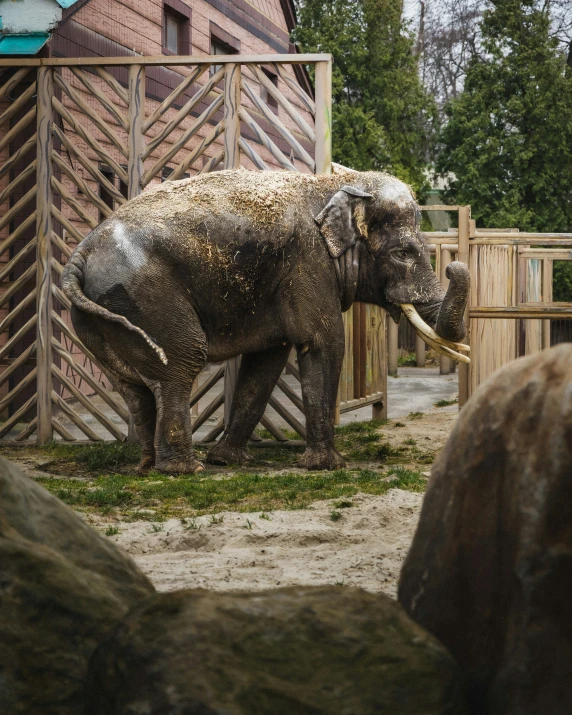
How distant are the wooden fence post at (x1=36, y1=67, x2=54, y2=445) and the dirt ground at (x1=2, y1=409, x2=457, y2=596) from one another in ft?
4.97

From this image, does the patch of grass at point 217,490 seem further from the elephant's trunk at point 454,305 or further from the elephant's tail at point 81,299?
the elephant's trunk at point 454,305

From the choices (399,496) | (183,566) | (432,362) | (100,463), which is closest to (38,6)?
(100,463)

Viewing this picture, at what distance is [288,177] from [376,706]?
596 cm

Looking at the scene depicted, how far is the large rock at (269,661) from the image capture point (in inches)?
99.1

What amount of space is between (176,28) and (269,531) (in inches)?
426

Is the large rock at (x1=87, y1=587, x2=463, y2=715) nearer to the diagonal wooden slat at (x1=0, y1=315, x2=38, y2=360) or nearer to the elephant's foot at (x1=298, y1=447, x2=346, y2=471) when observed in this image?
the elephant's foot at (x1=298, y1=447, x2=346, y2=471)

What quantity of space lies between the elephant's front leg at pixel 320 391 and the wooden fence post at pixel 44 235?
2574 millimetres

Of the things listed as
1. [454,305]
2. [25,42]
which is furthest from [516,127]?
[454,305]

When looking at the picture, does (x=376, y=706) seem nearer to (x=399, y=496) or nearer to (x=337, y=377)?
(x=399, y=496)

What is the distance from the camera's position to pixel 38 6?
10.3m

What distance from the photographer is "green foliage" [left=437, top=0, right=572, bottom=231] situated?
910 inches

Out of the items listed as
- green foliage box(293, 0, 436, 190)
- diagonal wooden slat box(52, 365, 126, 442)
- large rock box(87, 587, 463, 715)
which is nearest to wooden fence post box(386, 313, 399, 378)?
green foliage box(293, 0, 436, 190)

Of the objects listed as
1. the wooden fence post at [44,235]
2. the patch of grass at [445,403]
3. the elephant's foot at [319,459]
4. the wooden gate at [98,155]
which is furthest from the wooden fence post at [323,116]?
the patch of grass at [445,403]

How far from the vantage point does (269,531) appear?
5691 mm
